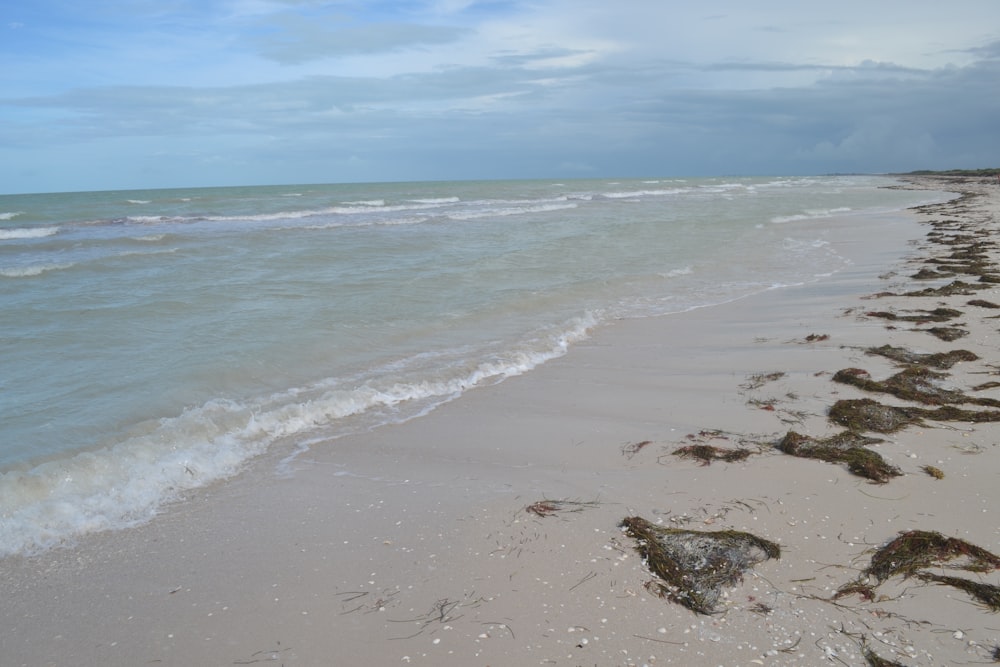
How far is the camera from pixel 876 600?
286 centimetres

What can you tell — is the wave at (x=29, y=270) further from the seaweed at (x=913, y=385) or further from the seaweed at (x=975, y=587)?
the seaweed at (x=975, y=587)

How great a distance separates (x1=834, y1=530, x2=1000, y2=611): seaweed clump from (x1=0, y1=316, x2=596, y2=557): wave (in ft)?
11.9

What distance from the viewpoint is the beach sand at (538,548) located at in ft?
8.87

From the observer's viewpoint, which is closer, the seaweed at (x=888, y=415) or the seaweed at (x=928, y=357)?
the seaweed at (x=888, y=415)

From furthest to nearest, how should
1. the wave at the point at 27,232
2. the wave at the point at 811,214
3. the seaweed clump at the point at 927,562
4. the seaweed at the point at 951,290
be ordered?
the wave at the point at 811,214
the wave at the point at 27,232
the seaweed at the point at 951,290
the seaweed clump at the point at 927,562

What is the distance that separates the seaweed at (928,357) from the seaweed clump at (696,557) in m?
4.04

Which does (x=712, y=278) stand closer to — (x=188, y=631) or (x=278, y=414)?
(x=278, y=414)

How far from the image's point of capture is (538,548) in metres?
3.37

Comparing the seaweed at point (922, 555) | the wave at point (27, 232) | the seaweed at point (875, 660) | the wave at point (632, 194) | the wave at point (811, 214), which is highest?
the wave at point (632, 194)

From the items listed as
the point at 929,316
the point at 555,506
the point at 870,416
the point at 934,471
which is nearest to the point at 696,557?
the point at 555,506

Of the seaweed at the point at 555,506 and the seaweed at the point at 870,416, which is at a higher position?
the seaweed at the point at 870,416

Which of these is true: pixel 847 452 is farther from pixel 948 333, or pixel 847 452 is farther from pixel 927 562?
pixel 948 333

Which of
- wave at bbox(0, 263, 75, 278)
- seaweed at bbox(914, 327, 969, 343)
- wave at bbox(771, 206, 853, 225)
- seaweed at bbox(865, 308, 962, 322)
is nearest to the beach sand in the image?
seaweed at bbox(914, 327, 969, 343)

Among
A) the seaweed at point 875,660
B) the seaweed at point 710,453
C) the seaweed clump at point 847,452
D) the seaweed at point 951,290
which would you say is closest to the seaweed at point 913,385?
the seaweed clump at point 847,452
